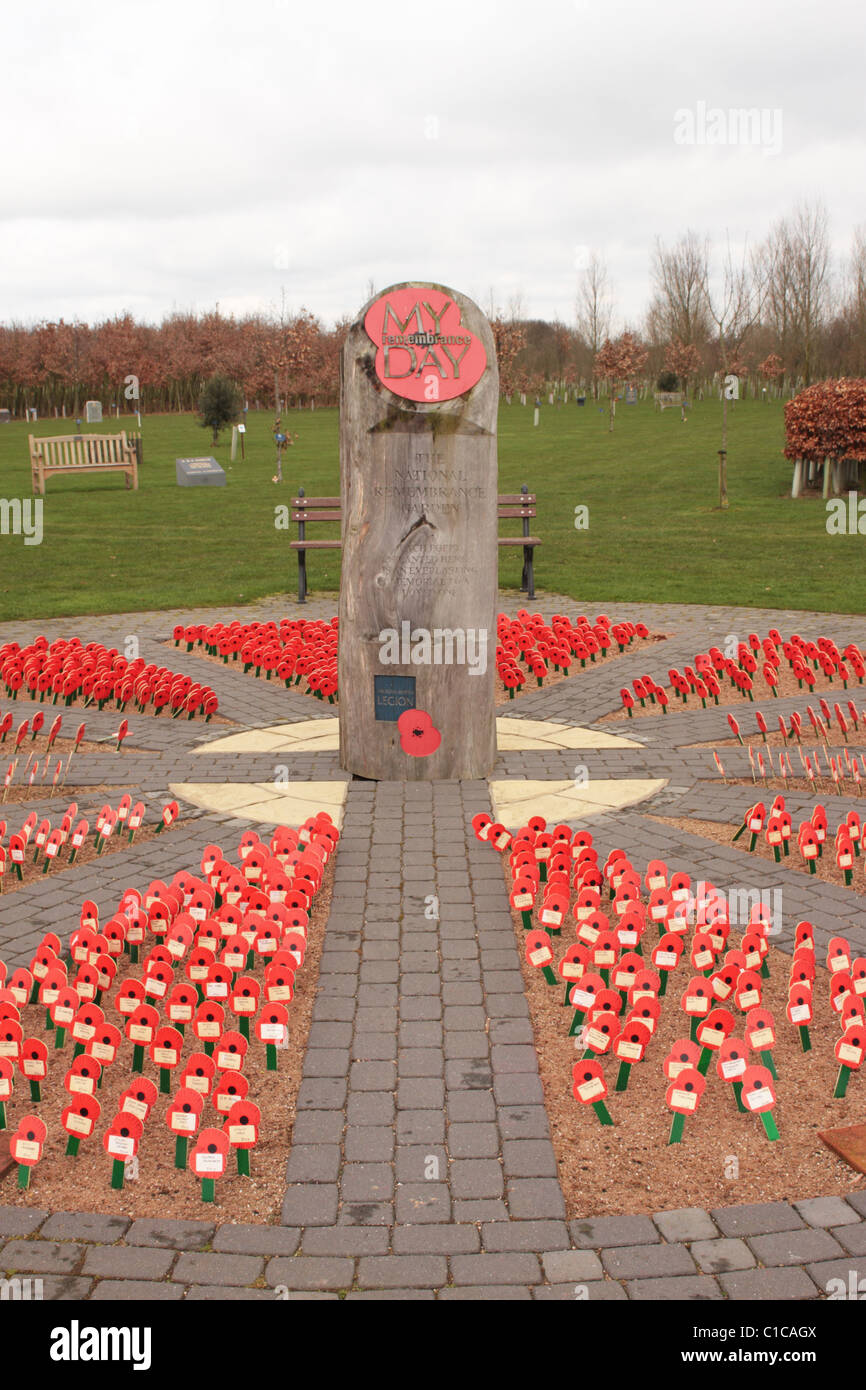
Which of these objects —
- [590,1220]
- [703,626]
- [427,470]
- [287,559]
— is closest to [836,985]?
[590,1220]

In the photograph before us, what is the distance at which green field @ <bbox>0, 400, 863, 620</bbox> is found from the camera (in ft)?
50.4

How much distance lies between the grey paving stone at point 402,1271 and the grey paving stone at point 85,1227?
0.74 metres

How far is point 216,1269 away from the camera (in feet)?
11.0

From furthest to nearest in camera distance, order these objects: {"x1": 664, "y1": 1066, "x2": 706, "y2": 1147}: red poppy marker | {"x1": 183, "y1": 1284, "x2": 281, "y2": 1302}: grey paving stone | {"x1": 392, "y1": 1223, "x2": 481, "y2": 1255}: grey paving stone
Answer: {"x1": 664, "y1": 1066, "x2": 706, "y2": 1147}: red poppy marker → {"x1": 392, "y1": 1223, "x2": 481, "y2": 1255}: grey paving stone → {"x1": 183, "y1": 1284, "x2": 281, "y2": 1302}: grey paving stone

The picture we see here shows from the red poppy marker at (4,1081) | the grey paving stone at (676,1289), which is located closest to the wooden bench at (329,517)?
the red poppy marker at (4,1081)

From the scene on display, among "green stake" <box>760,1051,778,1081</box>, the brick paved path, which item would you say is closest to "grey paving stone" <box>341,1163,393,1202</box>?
the brick paved path

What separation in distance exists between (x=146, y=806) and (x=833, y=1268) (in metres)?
5.00

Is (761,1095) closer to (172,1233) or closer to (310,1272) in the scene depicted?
(310,1272)

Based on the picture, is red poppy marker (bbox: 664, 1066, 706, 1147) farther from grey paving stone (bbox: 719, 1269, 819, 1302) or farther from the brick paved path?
grey paving stone (bbox: 719, 1269, 819, 1302)

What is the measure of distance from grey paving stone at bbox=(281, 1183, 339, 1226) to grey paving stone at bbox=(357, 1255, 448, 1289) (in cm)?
23

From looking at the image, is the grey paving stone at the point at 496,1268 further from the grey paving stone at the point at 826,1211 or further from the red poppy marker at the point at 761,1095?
the red poppy marker at the point at 761,1095

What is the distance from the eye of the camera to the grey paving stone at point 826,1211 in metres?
3.55

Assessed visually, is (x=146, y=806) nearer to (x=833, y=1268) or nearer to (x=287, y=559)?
(x=833, y=1268)

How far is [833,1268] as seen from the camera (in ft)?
11.0
